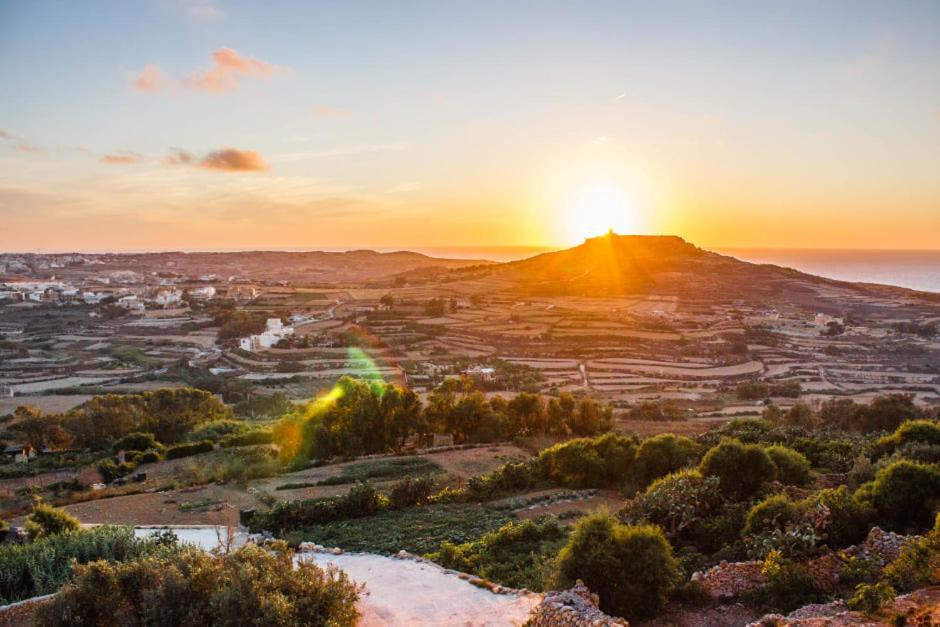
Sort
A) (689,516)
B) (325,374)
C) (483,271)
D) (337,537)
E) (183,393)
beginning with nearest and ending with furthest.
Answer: (689,516) → (337,537) → (183,393) → (325,374) → (483,271)

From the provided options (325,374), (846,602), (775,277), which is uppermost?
(775,277)

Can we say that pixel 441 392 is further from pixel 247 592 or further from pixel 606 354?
A: pixel 606 354

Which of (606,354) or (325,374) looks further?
(606,354)

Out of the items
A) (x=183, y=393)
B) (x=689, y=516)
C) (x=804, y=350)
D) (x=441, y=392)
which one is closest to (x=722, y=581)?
(x=689, y=516)

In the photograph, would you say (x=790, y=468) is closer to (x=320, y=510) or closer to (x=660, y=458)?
(x=660, y=458)

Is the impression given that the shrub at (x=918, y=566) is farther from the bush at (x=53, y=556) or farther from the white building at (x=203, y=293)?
the white building at (x=203, y=293)

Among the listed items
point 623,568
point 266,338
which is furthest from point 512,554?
point 266,338

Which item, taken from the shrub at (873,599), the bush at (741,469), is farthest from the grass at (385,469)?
the shrub at (873,599)
